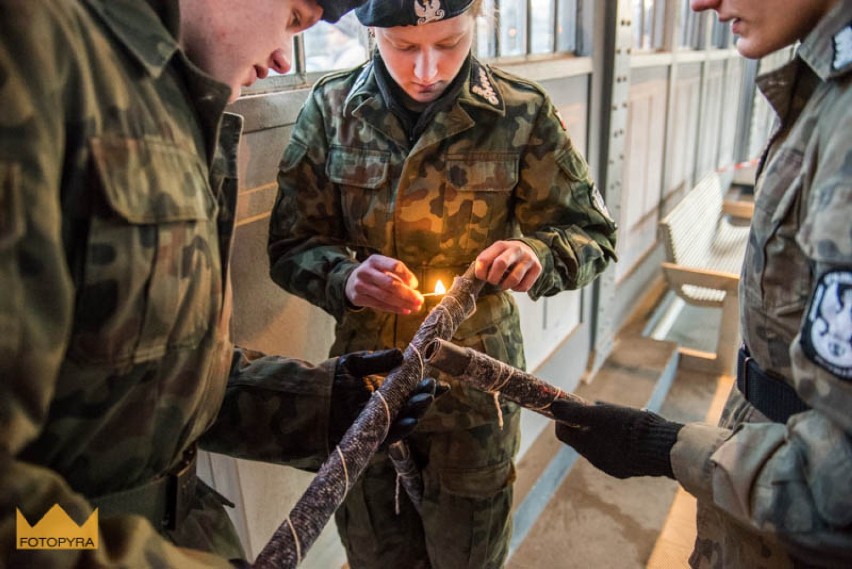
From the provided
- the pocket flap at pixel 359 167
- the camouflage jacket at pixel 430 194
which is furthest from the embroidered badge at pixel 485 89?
the pocket flap at pixel 359 167

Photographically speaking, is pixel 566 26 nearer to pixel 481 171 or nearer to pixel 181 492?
pixel 481 171

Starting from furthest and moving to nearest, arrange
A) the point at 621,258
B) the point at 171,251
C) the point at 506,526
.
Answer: the point at 621,258 < the point at 506,526 < the point at 171,251

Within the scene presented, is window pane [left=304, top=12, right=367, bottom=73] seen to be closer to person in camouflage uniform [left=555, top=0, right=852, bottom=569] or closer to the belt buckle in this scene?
person in camouflage uniform [left=555, top=0, right=852, bottom=569]

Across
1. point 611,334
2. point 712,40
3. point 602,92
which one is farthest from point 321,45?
point 712,40

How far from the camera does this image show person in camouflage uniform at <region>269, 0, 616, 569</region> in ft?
4.97

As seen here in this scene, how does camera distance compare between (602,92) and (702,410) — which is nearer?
(602,92)

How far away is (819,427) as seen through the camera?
0.85 m

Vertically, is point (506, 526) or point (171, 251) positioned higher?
point (171, 251)

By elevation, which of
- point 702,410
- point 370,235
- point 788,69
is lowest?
point 702,410

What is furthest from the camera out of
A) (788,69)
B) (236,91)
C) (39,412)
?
(788,69)

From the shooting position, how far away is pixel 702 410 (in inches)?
145

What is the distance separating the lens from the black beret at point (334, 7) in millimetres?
1017

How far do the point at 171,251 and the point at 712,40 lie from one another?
7029 millimetres

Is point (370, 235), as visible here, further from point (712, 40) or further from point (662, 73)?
point (712, 40)
